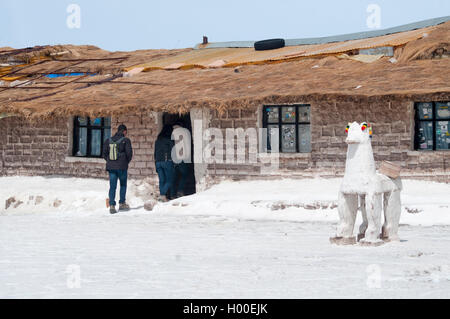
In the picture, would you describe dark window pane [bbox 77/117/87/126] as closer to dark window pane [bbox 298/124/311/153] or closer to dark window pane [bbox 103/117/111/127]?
dark window pane [bbox 103/117/111/127]

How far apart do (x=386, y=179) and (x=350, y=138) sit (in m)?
0.70

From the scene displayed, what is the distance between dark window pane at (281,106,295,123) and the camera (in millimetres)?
15812

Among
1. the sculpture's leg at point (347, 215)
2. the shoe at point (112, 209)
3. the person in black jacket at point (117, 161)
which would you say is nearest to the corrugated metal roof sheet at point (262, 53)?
the person in black jacket at point (117, 161)

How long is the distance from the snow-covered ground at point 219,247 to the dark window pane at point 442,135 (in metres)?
0.98

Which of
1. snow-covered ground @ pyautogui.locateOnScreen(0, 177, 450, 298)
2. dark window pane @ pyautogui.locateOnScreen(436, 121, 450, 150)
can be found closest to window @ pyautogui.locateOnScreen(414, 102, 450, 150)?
dark window pane @ pyautogui.locateOnScreen(436, 121, 450, 150)

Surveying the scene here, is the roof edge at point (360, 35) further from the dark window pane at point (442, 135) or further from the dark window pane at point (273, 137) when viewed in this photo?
the dark window pane at point (273, 137)

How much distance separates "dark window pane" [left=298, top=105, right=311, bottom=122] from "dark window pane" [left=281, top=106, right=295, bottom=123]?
0.50ft

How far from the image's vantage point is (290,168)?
15.6m

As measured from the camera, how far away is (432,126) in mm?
14852

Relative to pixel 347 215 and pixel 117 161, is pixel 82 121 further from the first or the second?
pixel 347 215

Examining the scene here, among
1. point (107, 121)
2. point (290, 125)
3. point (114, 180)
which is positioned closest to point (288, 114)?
point (290, 125)

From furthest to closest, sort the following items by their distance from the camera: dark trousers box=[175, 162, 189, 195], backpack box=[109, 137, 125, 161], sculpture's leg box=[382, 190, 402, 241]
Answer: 1. dark trousers box=[175, 162, 189, 195]
2. backpack box=[109, 137, 125, 161]
3. sculpture's leg box=[382, 190, 402, 241]

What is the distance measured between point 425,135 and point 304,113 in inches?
99.4

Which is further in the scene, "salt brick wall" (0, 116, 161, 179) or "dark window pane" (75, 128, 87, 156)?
"dark window pane" (75, 128, 87, 156)
